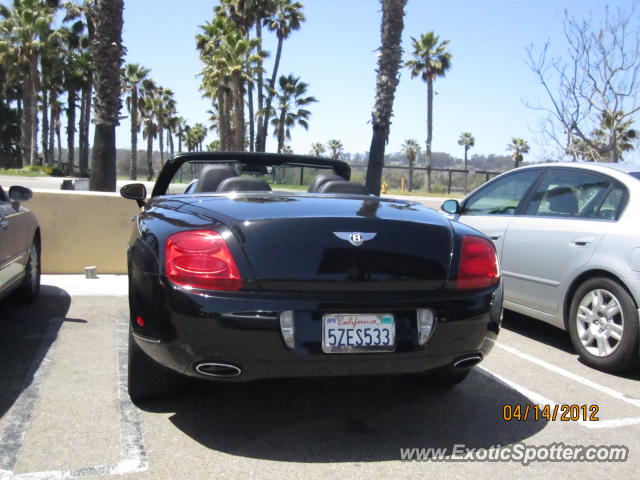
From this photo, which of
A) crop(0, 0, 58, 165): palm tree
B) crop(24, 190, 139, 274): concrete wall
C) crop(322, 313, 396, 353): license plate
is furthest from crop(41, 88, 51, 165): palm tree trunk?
crop(322, 313, 396, 353): license plate

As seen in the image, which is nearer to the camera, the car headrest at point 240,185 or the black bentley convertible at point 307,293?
the black bentley convertible at point 307,293

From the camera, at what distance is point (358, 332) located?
281 centimetres

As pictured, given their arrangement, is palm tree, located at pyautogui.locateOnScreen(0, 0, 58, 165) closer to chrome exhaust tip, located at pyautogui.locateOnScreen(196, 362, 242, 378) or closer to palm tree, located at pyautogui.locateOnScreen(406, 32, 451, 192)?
palm tree, located at pyautogui.locateOnScreen(406, 32, 451, 192)

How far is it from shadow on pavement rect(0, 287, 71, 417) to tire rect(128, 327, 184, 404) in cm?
70

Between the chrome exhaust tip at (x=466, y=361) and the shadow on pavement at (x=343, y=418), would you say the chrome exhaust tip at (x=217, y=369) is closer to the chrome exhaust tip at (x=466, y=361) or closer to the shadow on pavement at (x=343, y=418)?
the shadow on pavement at (x=343, y=418)

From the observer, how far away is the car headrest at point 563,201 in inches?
199

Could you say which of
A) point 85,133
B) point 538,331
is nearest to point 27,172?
point 85,133

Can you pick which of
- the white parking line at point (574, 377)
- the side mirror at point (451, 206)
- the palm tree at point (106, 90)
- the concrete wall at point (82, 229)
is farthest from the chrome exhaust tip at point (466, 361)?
the palm tree at point (106, 90)

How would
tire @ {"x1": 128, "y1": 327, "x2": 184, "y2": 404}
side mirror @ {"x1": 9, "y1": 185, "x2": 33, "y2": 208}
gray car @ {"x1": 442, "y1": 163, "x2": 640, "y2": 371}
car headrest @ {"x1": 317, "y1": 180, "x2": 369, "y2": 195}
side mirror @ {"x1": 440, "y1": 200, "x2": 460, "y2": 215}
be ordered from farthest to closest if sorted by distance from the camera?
side mirror @ {"x1": 440, "y1": 200, "x2": 460, "y2": 215} → side mirror @ {"x1": 9, "y1": 185, "x2": 33, "y2": 208} → gray car @ {"x1": 442, "y1": 163, "x2": 640, "y2": 371} → car headrest @ {"x1": 317, "y1": 180, "x2": 369, "y2": 195} → tire @ {"x1": 128, "y1": 327, "x2": 184, "y2": 404}

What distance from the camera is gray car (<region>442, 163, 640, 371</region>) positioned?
429 cm

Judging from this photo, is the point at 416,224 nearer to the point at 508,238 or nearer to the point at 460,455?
the point at 460,455

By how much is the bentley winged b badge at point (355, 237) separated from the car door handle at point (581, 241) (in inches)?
95.3

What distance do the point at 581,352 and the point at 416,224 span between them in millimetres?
2279

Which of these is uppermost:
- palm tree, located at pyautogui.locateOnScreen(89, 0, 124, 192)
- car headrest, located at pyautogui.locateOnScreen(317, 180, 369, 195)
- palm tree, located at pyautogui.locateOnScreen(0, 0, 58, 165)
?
palm tree, located at pyautogui.locateOnScreen(0, 0, 58, 165)
